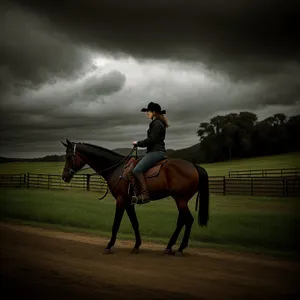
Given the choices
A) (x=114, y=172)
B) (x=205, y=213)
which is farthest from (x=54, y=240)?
(x=205, y=213)

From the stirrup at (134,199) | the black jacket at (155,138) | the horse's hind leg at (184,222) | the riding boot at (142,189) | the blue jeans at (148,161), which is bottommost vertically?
the horse's hind leg at (184,222)

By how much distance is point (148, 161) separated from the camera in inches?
235

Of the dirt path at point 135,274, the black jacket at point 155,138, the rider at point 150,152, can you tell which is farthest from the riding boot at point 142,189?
the dirt path at point 135,274

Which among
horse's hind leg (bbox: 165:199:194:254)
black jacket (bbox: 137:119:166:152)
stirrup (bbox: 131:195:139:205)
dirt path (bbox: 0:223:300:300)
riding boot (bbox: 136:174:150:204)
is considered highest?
black jacket (bbox: 137:119:166:152)

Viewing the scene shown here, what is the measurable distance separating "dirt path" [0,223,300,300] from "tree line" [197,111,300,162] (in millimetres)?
3565

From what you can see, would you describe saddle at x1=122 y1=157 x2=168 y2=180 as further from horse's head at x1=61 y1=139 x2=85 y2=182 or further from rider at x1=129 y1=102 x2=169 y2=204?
horse's head at x1=61 y1=139 x2=85 y2=182

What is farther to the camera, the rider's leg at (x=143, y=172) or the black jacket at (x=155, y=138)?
the black jacket at (x=155, y=138)

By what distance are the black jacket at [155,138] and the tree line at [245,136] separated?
10.7 ft

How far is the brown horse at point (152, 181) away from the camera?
19.6 ft

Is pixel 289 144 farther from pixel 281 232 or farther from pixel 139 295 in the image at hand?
pixel 139 295

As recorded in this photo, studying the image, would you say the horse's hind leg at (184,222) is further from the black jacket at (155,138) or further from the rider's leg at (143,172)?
the black jacket at (155,138)

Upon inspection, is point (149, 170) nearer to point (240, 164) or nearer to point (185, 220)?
point (185, 220)

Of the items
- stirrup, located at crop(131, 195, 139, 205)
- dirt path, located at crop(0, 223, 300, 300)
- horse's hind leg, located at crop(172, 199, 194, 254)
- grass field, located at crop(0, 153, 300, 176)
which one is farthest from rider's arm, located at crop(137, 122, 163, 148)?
grass field, located at crop(0, 153, 300, 176)

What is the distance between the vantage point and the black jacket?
5993mm
